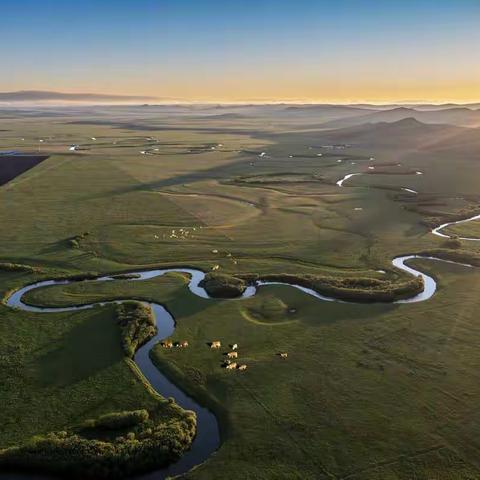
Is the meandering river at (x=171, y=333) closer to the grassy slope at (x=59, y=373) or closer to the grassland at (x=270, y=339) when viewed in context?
the grassland at (x=270, y=339)

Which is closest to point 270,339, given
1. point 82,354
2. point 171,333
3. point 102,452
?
point 171,333

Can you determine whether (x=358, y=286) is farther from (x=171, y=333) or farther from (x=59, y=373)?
(x=59, y=373)

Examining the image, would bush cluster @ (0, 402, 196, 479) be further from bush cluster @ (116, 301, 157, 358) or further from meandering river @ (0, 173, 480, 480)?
bush cluster @ (116, 301, 157, 358)

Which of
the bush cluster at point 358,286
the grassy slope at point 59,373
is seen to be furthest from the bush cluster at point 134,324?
the bush cluster at point 358,286

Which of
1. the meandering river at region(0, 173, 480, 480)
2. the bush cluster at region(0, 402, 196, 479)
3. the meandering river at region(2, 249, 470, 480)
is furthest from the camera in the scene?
the meandering river at region(2, 249, 470, 480)

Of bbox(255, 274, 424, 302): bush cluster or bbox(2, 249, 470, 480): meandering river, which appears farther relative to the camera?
bbox(255, 274, 424, 302): bush cluster

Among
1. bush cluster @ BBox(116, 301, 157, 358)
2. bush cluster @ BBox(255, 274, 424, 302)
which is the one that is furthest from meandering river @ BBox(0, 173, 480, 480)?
bush cluster @ BBox(255, 274, 424, 302)

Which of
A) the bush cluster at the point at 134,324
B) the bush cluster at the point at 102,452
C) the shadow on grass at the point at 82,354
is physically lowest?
the bush cluster at the point at 102,452

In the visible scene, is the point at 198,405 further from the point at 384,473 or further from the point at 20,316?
the point at 20,316
